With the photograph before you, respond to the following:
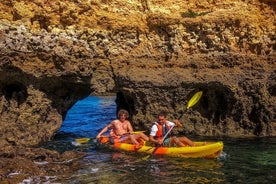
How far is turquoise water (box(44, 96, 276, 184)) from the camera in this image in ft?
26.4

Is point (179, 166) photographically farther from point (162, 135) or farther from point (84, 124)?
point (84, 124)

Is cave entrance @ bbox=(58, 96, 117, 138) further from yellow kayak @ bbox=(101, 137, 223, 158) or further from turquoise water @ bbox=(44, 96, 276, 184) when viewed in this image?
yellow kayak @ bbox=(101, 137, 223, 158)

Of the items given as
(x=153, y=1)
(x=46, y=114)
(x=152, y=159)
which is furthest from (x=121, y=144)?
(x=153, y=1)

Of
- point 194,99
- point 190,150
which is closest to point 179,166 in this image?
point 190,150

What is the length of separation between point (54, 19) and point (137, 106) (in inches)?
150

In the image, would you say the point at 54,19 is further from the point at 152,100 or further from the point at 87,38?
the point at 152,100

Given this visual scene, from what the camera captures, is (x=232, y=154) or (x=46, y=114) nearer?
(x=232, y=154)

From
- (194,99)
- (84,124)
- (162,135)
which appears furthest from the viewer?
(84,124)

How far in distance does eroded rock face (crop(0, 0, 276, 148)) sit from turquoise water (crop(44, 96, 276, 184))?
1105 mm

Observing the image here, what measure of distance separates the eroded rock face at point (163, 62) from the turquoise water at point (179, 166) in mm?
1105

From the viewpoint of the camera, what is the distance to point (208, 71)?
12.6m

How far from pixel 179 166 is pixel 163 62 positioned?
4.46 meters

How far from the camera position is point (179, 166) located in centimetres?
920

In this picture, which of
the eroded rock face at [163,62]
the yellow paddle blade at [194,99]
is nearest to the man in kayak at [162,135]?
the yellow paddle blade at [194,99]
